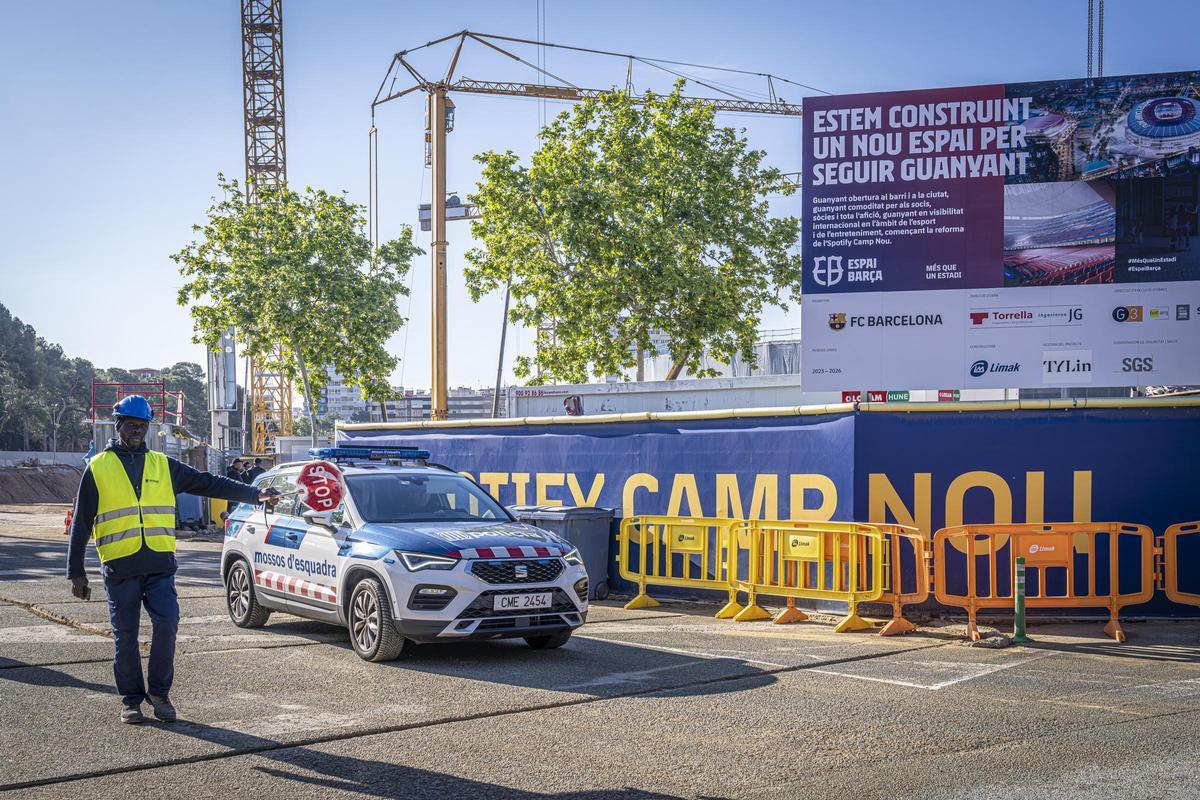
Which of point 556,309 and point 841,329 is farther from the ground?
point 556,309

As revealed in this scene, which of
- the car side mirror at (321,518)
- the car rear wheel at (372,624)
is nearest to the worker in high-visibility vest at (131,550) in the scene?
the car rear wheel at (372,624)

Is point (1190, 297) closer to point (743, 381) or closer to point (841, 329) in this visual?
point (841, 329)

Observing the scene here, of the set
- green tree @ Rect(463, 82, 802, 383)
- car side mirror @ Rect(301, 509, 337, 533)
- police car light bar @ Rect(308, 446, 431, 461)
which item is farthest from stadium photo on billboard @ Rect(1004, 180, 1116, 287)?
green tree @ Rect(463, 82, 802, 383)

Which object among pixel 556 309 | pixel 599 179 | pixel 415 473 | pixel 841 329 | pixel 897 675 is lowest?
pixel 897 675

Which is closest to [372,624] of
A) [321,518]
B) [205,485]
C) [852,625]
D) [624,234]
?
[321,518]

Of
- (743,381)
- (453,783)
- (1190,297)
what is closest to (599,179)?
(743,381)

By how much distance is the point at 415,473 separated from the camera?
1110 centimetres

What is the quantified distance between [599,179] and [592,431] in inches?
819

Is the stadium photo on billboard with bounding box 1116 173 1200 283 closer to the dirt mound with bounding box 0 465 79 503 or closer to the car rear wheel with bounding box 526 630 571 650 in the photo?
the car rear wheel with bounding box 526 630 571 650

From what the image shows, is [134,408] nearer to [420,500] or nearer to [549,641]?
[420,500]

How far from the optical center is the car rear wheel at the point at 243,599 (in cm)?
1139

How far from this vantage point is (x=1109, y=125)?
14562 mm

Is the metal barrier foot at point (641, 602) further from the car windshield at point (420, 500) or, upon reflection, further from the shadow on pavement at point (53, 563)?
the shadow on pavement at point (53, 563)

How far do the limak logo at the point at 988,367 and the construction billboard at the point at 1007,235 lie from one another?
0.02m
